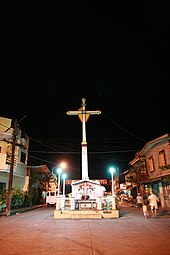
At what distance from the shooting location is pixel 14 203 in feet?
74.0

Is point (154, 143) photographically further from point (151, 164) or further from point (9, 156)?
point (9, 156)

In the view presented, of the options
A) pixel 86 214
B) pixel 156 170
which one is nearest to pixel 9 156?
pixel 86 214

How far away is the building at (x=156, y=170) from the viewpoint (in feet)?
67.4

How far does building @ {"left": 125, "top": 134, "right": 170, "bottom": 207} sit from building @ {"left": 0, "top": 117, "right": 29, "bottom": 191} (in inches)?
545

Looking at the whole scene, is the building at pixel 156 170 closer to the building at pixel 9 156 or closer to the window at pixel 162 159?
the window at pixel 162 159

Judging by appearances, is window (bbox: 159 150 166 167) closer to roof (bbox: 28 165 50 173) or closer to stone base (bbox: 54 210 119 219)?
stone base (bbox: 54 210 119 219)

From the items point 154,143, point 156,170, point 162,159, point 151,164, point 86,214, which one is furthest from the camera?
point 151,164

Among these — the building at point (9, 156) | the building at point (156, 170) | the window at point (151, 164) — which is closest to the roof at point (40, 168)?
the building at point (9, 156)

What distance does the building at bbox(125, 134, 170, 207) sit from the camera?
20547 mm

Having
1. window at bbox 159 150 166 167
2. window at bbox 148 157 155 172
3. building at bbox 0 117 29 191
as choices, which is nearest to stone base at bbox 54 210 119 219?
building at bbox 0 117 29 191

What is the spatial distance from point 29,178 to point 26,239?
22342 mm

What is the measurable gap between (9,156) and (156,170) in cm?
1650

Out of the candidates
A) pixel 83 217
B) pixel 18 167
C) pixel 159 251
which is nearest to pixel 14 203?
pixel 18 167

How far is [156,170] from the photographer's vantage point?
2325 cm
